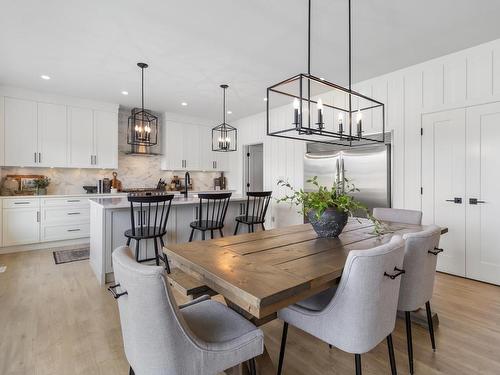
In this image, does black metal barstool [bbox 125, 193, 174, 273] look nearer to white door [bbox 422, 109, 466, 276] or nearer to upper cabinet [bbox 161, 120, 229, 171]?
upper cabinet [bbox 161, 120, 229, 171]

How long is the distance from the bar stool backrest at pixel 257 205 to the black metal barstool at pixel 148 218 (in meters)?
1.19

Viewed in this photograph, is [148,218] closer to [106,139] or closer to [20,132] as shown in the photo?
[106,139]

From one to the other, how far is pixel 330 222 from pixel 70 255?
412cm

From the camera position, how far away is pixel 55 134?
4.82 meters

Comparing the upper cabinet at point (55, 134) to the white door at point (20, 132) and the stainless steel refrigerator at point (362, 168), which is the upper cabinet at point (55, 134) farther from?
the stainless steel refrigerator at point (362, 168)

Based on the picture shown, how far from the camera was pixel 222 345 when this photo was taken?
1102 mm

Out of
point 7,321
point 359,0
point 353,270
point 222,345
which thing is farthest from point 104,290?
point 359,0

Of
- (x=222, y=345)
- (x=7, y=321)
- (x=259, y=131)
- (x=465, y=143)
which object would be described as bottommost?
(x=7, y=321)

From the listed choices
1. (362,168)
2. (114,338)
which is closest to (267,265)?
(114,338)

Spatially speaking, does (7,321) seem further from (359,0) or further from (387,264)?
(359,0)

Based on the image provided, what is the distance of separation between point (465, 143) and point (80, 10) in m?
4.29

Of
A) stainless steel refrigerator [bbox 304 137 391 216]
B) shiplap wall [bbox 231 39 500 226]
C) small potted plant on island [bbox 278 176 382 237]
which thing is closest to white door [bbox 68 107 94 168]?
stainless steel refrigerator [bbox 304 137 391 216]

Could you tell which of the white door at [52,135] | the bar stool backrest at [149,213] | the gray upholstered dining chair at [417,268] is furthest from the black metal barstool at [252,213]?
the white door at [52,135]

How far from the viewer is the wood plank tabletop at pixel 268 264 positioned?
41.6 inches
